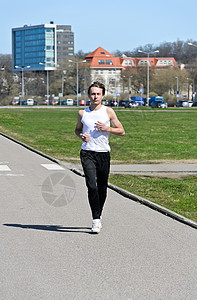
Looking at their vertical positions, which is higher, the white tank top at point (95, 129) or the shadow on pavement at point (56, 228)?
the white tank top at point (95, 129)

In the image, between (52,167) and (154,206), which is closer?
(154,206)

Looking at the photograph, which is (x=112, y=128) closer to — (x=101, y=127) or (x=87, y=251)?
(x=101, y=127)

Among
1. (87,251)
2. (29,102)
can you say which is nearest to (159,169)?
(87,251)

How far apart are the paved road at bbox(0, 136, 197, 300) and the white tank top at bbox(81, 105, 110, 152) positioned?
1159 millimetres

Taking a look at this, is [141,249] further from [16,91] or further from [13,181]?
[16,91]

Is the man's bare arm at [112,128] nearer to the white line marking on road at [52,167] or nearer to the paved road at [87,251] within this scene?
the paved road at [87,251]

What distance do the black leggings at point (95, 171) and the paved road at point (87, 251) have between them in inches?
16.9

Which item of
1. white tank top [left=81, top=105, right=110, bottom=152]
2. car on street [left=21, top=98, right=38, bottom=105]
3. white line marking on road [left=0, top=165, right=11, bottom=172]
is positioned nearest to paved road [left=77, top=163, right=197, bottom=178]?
white line marking on road [left=0, top=165, right=11, bottom=172]

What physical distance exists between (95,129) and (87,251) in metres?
1.65

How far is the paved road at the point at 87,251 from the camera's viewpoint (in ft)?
18.4

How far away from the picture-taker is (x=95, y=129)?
7.96 meters

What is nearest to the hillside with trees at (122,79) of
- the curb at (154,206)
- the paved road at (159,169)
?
the paved road at (159,169)

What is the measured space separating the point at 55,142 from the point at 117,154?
237 inches

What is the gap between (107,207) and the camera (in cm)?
1036
